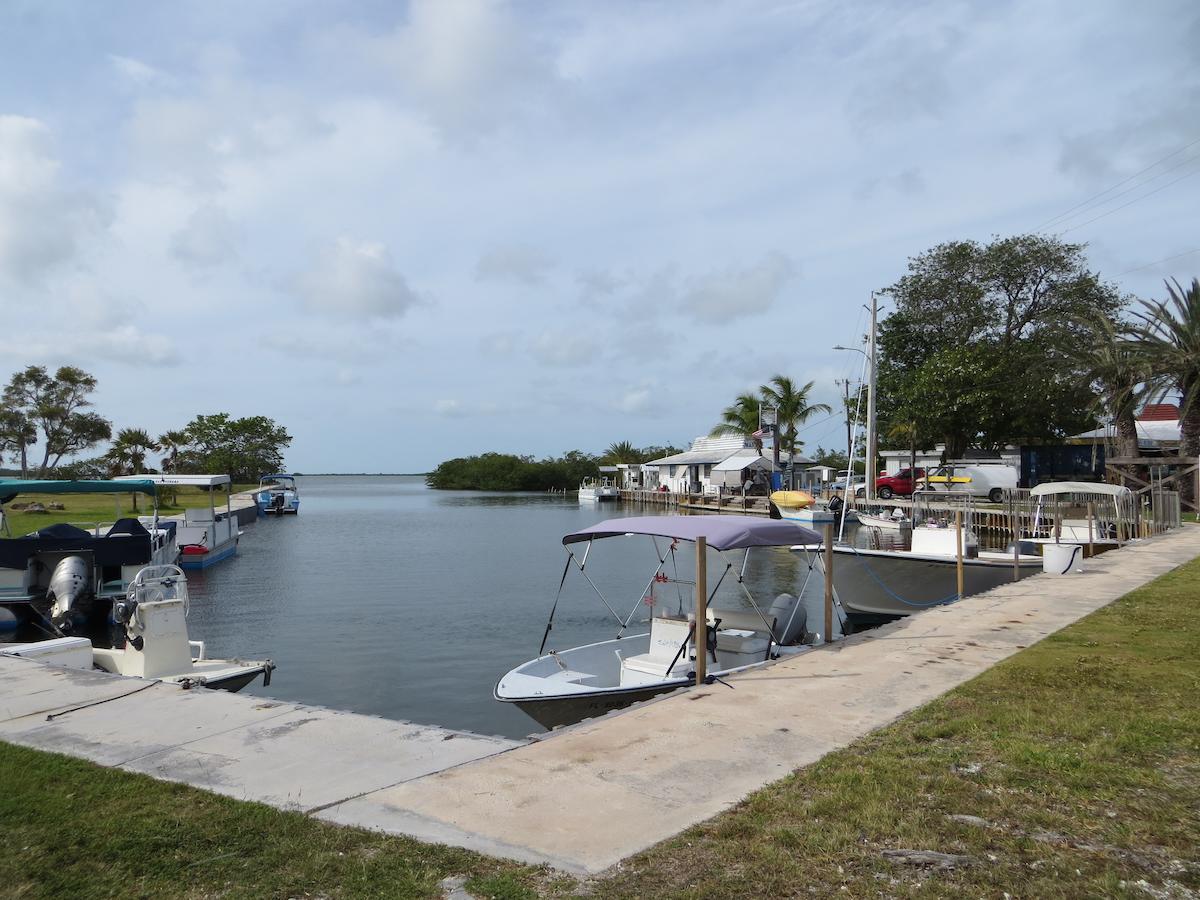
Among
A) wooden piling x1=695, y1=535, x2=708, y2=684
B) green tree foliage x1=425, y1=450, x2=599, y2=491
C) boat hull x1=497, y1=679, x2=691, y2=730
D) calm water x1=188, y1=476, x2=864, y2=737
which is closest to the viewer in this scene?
wooden piling x1=695, y1=535, x2=708, y2=684

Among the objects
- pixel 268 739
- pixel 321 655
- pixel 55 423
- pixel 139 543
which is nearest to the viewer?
→ pixel 268 739

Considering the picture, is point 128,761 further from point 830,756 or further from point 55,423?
point 55,423

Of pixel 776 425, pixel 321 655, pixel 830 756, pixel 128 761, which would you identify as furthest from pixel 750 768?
pixel 776 425

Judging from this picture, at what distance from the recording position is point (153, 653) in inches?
483

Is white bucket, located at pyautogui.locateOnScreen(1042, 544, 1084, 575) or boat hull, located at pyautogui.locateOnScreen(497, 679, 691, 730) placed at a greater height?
white bucket, located at pyautogui.locateOnScreen(1042, 544, 1084, 575)

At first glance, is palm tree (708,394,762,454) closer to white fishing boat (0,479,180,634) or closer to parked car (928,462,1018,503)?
parked car (928,462,1018,503)

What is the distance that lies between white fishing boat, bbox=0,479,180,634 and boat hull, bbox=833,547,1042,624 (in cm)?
1691

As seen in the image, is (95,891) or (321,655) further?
(321,655)

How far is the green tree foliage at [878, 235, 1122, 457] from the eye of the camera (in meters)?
48.1

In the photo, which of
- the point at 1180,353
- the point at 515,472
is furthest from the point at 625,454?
the point at 1180,353

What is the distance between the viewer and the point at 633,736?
7.93 m

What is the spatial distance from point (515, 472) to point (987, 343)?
290 feet

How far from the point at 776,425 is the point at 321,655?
49.2 metres

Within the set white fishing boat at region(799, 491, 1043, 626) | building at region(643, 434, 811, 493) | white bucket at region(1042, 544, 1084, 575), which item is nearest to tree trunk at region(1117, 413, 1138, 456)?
white fishing boat at region(799, 491, 1043, 626)
